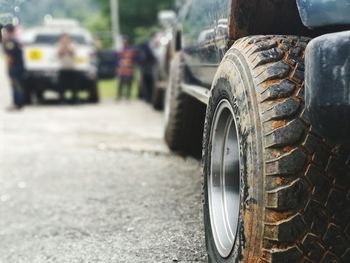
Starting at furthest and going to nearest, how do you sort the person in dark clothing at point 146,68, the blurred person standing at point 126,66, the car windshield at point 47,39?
the blurred person standing at point 126,66, the car windshield at point 47,39, the person in dark clothing at point 146,68

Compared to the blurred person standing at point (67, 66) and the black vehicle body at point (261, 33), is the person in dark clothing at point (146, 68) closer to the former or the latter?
the blurred person standing at point (67, 66)

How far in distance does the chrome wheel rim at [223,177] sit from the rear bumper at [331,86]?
0.76 metres

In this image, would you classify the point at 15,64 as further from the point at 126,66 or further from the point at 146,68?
the point at 126,66

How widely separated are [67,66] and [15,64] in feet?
5.00

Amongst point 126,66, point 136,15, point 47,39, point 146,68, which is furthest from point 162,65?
point 136,15

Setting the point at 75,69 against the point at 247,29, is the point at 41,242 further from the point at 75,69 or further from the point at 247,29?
the point at 75,69

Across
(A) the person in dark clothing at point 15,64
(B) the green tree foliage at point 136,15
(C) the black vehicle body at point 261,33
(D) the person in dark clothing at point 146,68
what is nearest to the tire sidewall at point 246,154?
(C) the black vehicle body at point 261,33

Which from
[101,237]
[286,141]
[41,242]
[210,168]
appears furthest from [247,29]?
[41,242]

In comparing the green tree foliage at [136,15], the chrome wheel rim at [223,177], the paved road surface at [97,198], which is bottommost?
the green tree foliage at [136,15]

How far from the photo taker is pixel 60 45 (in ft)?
47.1

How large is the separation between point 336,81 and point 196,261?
1.46 meters

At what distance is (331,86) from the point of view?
1.95 m

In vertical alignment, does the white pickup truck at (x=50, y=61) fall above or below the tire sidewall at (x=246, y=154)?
below

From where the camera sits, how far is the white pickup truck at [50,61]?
14477 mm
